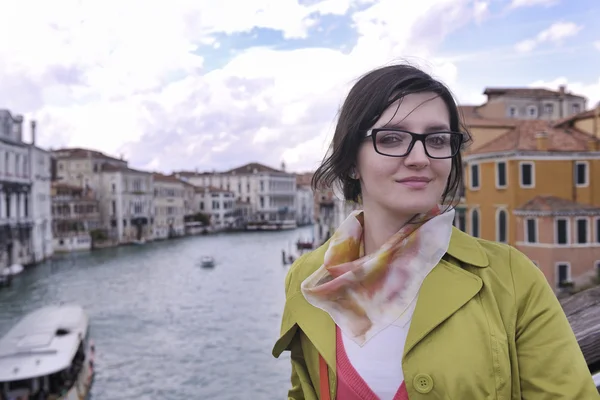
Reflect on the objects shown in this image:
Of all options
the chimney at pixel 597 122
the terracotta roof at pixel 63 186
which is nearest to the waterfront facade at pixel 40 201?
the terracotta roof at pixel 63 186

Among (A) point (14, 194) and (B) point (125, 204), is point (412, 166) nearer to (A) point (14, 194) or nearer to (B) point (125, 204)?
(A) point (14, 194)

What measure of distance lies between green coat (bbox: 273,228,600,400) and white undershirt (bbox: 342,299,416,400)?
0.13ft

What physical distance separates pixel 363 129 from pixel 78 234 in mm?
29293

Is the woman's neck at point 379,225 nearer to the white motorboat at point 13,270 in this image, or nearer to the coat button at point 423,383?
the coat button at point 423,383

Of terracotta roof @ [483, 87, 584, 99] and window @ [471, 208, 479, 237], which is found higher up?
terracotta roof @ [483, 87, 584, 99]

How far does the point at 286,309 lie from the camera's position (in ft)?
2.95

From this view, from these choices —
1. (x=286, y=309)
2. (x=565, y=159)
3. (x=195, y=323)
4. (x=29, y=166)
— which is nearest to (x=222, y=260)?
(x=29, y=166)

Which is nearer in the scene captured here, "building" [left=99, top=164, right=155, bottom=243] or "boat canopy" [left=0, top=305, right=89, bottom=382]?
"boat canopy" [left=0, top=305, right=89, bottom=382]

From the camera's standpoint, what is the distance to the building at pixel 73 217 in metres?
27.3

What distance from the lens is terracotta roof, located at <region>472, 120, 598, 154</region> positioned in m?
9.46

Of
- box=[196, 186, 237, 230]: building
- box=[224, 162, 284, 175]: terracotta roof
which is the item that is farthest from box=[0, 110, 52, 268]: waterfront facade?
box=[224, 162, 284, 175]: terracotta roof

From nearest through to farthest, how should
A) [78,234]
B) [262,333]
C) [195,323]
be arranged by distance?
1. [262,333]
2. [195,323]
3. [78,234]

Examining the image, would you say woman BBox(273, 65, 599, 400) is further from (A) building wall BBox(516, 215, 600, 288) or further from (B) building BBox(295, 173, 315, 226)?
(B) building BBox(295, 173, 315, 226)

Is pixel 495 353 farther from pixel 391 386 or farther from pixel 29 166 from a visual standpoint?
pixel 29 166
